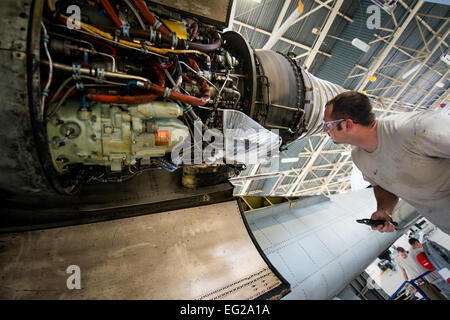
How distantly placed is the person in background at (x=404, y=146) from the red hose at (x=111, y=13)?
229 cm

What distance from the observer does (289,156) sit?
36.5 feet

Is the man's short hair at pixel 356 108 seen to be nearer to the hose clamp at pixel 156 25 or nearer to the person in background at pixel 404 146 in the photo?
the person in background at pixel 404 146

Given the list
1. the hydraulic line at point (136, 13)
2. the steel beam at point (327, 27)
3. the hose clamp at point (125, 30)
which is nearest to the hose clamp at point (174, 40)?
the hydraulic line at point (136, 13)

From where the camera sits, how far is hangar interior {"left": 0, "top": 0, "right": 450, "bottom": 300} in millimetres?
1384

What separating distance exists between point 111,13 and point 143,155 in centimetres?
123

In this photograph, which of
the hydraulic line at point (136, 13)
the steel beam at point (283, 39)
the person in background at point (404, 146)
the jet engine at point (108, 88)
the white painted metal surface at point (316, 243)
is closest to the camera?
the jet engine at point (108, 88)

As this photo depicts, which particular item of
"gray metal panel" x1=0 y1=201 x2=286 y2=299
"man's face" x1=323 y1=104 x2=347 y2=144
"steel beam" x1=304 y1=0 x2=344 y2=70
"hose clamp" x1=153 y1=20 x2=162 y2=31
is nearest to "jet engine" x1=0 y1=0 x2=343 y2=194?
"hose clamp" x1=153 y1=20 x2=162 y2=31

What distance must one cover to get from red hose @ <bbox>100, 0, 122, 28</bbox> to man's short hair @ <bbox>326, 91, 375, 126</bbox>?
2.30 meters

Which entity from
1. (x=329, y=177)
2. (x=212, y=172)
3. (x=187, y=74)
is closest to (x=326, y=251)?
(x=212, y=172)

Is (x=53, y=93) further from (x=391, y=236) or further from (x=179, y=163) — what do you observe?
(x=391, y=236)

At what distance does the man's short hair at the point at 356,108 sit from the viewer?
6.53ft

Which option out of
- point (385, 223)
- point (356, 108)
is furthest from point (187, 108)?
point (385, 223)

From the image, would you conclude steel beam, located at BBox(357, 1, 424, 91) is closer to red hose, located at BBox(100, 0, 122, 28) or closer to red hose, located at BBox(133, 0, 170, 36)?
red hose, located at BBox(133, 0, 170, 36)

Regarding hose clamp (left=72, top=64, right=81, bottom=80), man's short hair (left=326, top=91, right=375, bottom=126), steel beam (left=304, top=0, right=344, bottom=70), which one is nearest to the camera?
hose clamp (left=72, top=64, right=81, bottom=80)
